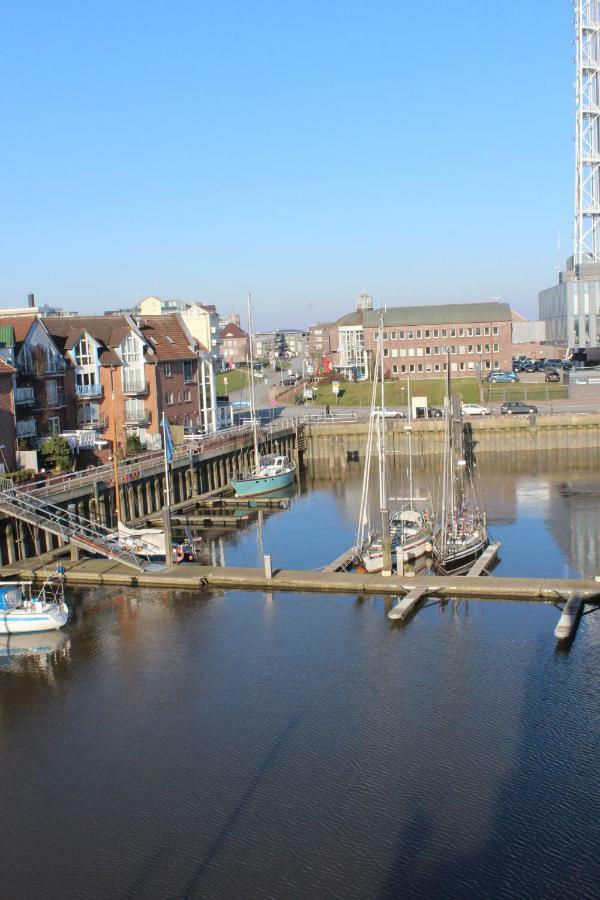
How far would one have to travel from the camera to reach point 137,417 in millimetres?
64562

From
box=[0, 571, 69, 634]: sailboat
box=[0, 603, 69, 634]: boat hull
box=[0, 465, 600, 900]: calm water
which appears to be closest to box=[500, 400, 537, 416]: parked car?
box=[0, 465, 600, 900]: calm water

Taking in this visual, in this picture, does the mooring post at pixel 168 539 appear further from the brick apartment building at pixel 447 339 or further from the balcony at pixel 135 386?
the brick apartment building at pixel 447 339

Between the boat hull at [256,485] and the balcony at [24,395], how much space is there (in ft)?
45.4

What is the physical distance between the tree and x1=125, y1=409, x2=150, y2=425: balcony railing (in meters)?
9.93

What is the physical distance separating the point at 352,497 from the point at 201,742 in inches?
1519

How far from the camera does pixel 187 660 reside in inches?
1203

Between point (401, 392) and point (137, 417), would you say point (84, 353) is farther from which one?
point (401, 392)

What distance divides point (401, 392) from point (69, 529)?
59318 mm

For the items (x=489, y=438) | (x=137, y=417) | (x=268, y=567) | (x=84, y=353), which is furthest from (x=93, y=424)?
(x=489, y=438)

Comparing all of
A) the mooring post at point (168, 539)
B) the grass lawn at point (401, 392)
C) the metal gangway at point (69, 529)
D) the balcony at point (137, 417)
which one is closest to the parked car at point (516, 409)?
the grass lawn at point (401, 392)

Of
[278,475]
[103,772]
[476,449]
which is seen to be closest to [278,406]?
[476,449]

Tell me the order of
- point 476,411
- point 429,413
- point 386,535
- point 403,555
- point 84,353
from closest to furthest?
point 386,535
point 403,555
point 84,353
point 476,411
point 429,413

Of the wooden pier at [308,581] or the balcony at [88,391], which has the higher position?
the balcony at [88,391]

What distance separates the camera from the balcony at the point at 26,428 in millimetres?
53159
